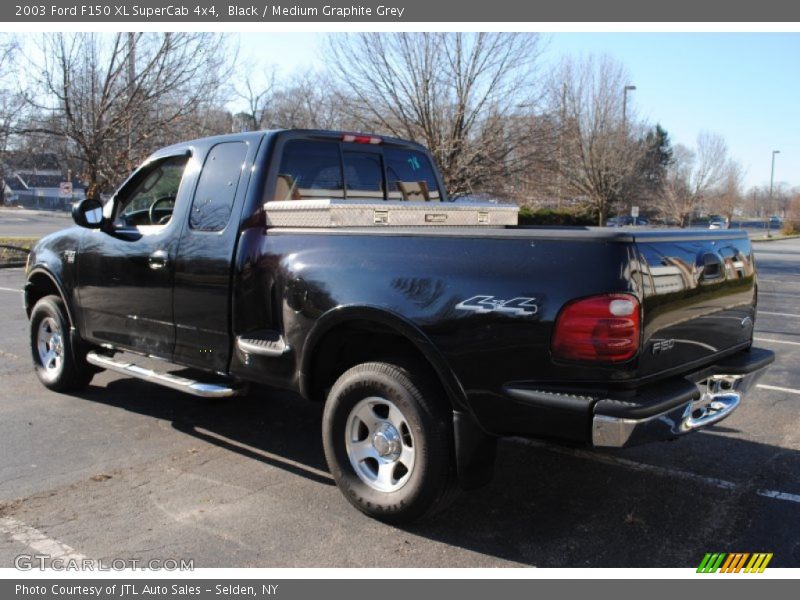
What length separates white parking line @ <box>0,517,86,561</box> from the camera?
346 centimetres

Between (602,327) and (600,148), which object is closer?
(602,327)

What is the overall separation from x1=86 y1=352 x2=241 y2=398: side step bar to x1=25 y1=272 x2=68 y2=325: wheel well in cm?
91

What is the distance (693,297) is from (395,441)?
1701 mm

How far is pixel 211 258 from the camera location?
4656 millimetres

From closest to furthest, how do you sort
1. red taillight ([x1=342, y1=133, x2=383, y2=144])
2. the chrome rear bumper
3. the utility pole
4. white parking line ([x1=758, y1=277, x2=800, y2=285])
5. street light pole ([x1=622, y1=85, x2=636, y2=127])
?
the chrome rear bumper
red taillight ([x1=342, y1=133, x2=383, y2=144])
the utility pole
white parking line ([x1=758, y1=277, x2=800, y2=285])
street light pole ([x1=622, y1=85, x2=636, y2=127])

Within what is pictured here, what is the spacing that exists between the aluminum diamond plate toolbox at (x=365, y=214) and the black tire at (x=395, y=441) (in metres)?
0.90

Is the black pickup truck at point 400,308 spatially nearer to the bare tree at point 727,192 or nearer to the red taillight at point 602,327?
the red taillight at point 602,327

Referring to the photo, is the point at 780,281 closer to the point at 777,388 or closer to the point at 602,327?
the point at 777,388

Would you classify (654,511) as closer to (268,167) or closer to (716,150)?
(268,167)

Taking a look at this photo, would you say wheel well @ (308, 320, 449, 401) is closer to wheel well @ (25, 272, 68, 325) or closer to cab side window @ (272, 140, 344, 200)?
cab side window @ (272, 140, 344, 200)

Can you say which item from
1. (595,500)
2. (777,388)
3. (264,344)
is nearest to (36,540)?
(264,344)

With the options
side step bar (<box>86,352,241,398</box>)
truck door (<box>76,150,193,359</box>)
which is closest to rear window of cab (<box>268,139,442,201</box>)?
truck door (<box>76,150,193,359</box>)

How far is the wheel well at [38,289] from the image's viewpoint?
635cm

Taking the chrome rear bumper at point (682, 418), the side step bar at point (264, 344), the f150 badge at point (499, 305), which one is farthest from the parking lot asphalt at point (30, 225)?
the chrome rear bumper at point (682, 418)
